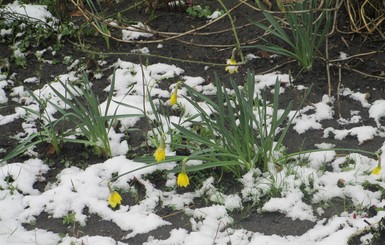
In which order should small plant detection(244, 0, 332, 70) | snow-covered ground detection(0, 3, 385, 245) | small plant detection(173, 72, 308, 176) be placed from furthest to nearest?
small plant detection(244, 0, 332, 70), small plant detection(173, 72, 308, 176), snow-covered ground detection(0, 3, 385, 245)

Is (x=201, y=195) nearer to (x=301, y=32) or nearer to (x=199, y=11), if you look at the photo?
(x=301, y=32)

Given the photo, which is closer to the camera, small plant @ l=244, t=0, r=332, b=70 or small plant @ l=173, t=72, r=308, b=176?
small plant @ l=173, t=72, r=308, b=176

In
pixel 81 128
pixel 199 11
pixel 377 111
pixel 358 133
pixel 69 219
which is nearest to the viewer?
pixel 69 219

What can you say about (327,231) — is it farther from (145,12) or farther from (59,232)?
(145,12)

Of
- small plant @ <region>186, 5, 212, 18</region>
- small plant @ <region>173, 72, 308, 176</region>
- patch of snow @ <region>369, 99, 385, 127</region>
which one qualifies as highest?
small plant @ <region>186, 5, 212, 18</region>


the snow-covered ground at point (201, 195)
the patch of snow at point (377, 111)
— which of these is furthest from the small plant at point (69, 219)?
the patch of snow at point (377, 111)

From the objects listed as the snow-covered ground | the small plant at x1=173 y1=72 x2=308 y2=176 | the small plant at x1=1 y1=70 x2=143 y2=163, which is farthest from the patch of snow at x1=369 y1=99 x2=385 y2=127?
the small plant at x1=1 y1=70 x2=143 y2=163

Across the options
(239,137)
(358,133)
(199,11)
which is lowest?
(358,133)

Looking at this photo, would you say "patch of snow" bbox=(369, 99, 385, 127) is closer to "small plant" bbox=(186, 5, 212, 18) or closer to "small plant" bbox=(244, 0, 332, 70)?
"small plant" bbox=(244, 0, 332, 70)

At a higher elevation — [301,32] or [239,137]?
[301,32]

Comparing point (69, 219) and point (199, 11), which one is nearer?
point (69, 219)

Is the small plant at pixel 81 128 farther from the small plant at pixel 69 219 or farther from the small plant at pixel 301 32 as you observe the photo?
the small plant at pixel 301 32

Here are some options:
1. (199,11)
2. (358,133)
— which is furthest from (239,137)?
(199,11)

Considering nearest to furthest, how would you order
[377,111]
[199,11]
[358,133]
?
[358,133], [377,111], [199,11]
